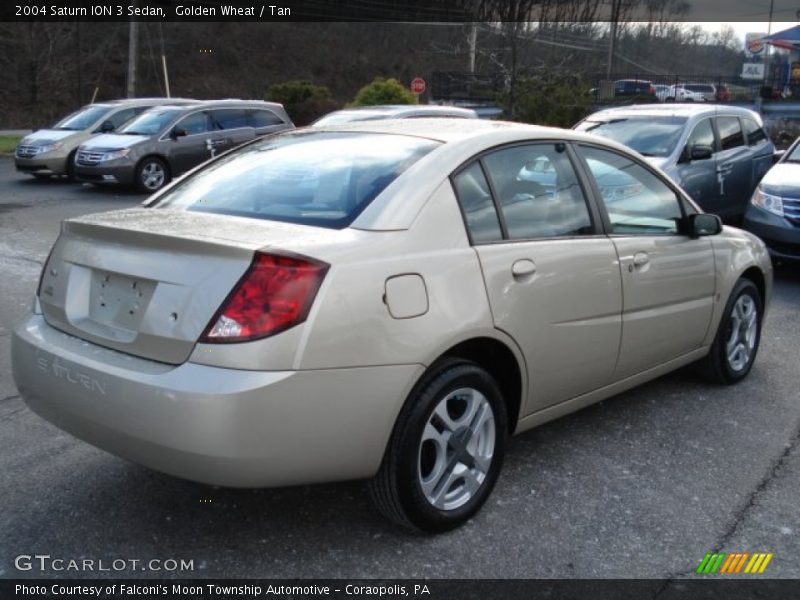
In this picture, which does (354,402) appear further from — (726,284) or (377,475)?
(726,284)

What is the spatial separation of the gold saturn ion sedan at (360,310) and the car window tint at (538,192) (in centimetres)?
1

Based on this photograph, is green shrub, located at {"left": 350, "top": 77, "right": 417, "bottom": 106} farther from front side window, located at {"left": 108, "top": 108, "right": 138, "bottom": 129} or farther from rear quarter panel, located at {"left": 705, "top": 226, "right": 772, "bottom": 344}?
rear quarter panel, located at {"left": 705, "top": 226, "right": 772, "bottom": 344}

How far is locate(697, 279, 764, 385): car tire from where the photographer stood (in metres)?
5.16

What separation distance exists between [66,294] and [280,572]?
1.38 meters

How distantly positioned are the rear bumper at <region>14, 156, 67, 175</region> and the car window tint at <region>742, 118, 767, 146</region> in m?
12.3

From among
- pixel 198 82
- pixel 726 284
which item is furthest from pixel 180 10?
pixel 726 284

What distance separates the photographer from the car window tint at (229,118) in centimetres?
1645

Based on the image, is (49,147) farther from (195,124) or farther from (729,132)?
(729,132)

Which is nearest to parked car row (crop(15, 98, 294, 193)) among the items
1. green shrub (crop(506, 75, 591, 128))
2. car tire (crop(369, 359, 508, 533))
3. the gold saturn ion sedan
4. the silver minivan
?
green shrub (crop(506, 75, 591, 128))

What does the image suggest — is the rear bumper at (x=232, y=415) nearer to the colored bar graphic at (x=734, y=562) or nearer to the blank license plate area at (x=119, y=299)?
the blank license plate area at (x=119, y=299)

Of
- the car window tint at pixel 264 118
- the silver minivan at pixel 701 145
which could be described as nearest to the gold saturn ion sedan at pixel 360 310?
the silver minivan at pixel 701 145

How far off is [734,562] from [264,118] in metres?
15.2

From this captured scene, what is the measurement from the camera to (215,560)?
10.4 ft

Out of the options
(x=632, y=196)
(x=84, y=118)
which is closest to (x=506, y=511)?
(x=632, y=196)
